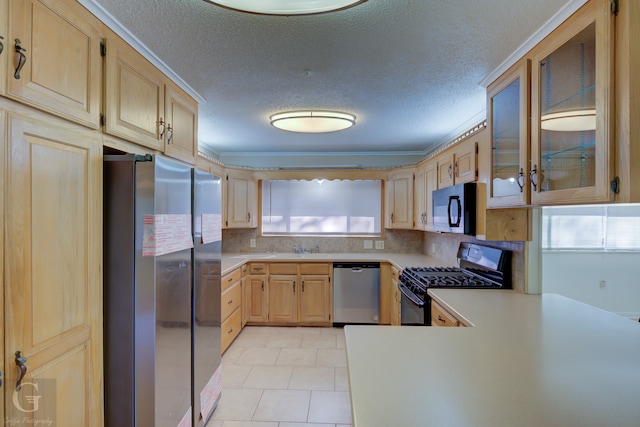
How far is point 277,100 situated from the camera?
2.53 meters

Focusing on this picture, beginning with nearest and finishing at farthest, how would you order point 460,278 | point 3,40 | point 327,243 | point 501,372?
point 3,40, point 501,372, point 460,278, point 327,243

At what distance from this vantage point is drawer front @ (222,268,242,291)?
3237 mm

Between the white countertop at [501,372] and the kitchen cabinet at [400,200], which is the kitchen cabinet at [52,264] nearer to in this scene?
the white countertop at [501,372]

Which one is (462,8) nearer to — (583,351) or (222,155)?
(583,351)

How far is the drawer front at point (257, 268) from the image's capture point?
4.09m

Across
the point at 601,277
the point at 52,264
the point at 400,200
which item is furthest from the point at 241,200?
the point at 601,277

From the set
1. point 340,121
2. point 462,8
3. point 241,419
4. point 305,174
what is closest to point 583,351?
point 462,8

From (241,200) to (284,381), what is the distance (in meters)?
2.38

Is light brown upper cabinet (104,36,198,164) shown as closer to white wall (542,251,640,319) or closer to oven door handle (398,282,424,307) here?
oven door handle (398,282,424,307)

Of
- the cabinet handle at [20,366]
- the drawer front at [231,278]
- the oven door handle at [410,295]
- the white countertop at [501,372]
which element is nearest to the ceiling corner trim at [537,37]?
the white countertop at [501,372]

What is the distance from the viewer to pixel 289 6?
1.37 meters

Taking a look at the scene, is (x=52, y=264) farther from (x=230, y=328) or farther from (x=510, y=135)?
(x=230, y=328)

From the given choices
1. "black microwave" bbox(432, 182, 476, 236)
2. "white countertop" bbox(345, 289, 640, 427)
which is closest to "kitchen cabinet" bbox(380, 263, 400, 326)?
"black microwave" bbox(432, 182, 476, 236)

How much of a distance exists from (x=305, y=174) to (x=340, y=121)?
70.1 inches
